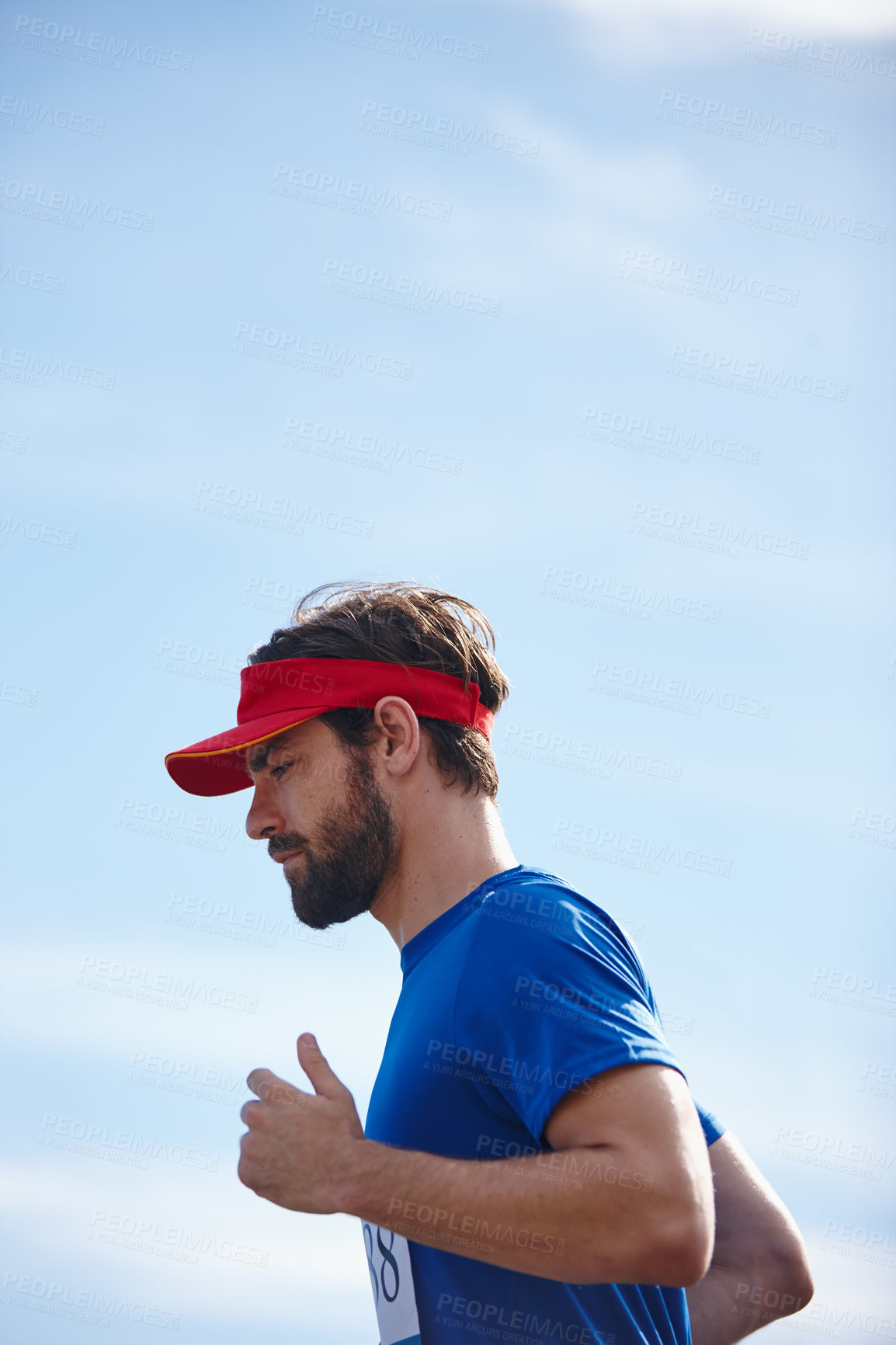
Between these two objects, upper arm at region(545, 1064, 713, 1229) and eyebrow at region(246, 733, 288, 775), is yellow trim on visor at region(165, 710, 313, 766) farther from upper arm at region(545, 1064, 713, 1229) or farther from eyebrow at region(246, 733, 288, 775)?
upper arm at region(545, 1064, 713, 1229)

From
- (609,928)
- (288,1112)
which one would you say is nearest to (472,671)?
(609,928)

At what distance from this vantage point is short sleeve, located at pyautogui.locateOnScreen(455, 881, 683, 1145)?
82.5 inches

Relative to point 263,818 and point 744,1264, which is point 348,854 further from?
point 744,1264

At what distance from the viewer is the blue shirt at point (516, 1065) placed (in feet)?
6.96

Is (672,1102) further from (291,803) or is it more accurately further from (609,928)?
(291,803)

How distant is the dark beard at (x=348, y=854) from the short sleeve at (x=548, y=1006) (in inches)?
24.9

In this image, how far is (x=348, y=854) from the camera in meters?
3.13

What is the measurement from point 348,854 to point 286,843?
0.74 feet

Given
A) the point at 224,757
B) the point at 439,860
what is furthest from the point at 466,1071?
the point at 224,757

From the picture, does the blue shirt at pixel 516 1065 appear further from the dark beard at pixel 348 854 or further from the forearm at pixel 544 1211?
the dark beard at pixel 348 854

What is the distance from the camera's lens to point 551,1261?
1.99 metres

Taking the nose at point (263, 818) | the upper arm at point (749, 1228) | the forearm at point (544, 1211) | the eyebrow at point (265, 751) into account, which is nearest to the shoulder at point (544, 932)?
the forearm at point (544, 1211)

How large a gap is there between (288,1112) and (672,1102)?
0.79 m

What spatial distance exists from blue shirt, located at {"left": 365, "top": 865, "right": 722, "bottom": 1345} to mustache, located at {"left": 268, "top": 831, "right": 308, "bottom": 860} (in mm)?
689
